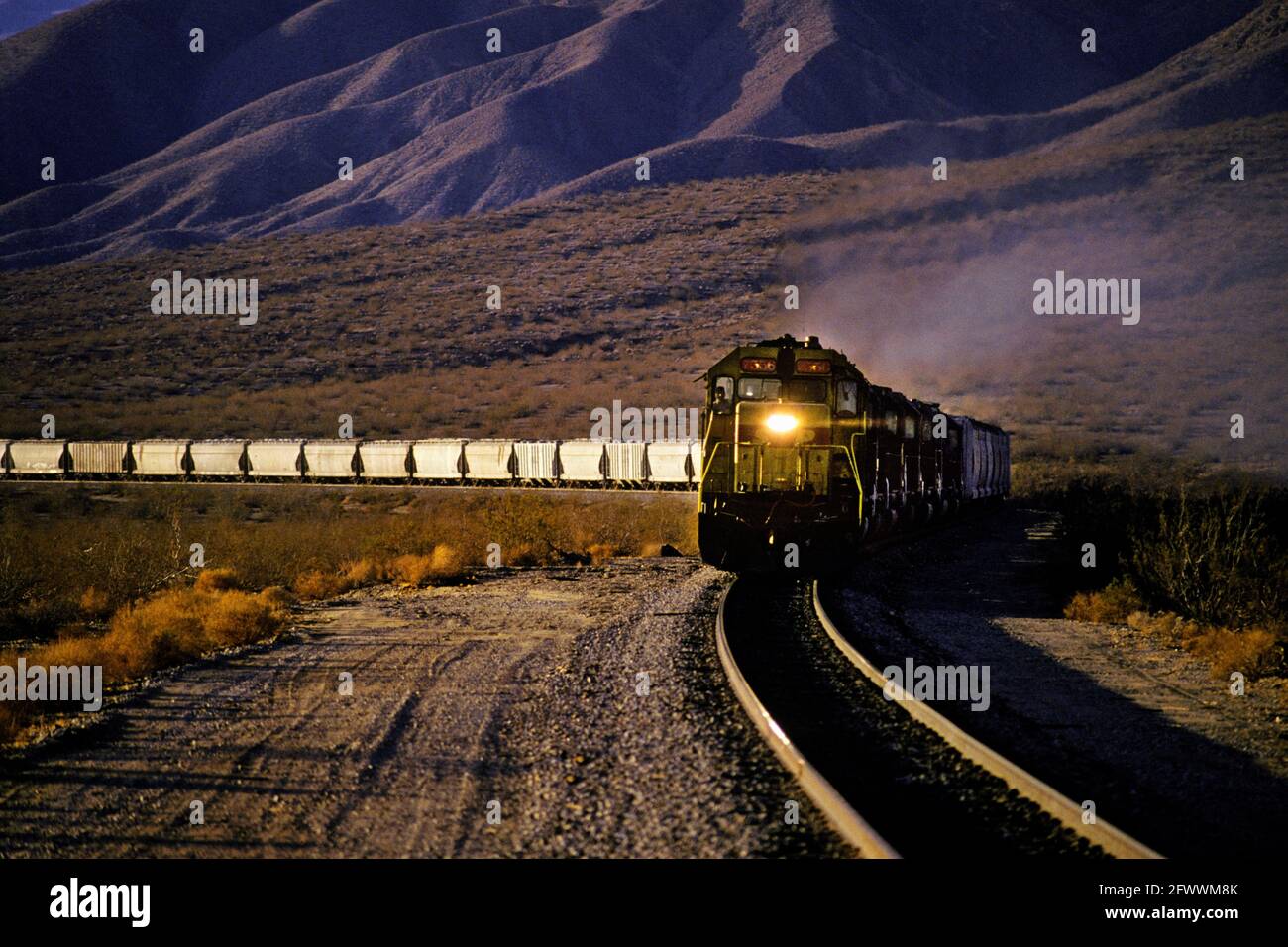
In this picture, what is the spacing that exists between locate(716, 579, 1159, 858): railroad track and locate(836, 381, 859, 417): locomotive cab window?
22.4ft

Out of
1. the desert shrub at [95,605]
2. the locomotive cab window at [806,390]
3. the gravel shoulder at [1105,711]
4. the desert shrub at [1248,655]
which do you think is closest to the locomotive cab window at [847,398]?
the locomotive cab window at [806,390]

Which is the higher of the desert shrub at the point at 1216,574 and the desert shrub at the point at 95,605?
the desert shrub at the point at 1216,574

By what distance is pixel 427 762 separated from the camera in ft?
28.1

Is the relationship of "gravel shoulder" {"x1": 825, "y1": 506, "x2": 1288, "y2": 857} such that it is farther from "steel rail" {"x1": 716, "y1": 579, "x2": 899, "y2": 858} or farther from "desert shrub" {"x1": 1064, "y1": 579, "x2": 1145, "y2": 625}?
"steel rail" {"x1": 716, "y1": 579, "x2": 899, "y2": 858}

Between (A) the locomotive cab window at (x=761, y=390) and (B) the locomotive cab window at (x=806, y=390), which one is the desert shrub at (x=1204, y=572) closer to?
(B) the locomotive cab window at (x=806, y=390)

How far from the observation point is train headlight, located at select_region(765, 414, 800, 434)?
19.0m

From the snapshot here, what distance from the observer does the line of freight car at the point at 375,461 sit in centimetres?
3838

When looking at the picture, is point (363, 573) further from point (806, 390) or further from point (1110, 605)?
point (1110, 605)

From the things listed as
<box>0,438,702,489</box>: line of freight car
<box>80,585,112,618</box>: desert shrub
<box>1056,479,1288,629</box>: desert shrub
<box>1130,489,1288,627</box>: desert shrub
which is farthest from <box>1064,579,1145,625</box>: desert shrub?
<box>0,438,702,489</box>: line of freight car

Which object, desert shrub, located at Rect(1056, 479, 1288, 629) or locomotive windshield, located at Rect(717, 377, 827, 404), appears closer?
desert shrub, located at Rect(1056, 479, 1288, 629)

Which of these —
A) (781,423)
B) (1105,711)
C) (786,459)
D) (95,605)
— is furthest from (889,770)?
(95,605)

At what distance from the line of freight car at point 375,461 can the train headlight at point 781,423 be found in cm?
1671

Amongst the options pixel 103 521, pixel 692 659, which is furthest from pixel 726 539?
pixel 103 521
